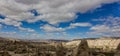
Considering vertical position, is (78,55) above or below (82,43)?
below

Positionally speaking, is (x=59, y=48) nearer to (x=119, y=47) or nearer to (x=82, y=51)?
(x=82, y=51)

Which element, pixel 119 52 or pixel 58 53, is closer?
pixel 119 52

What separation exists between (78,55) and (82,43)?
73.5 inches

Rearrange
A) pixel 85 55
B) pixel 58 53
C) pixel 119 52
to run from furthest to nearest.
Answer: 1. pixel 58 53
2. pixel 119 52
3. pixel 85 55

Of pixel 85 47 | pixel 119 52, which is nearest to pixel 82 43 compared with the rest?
pixel 85 47

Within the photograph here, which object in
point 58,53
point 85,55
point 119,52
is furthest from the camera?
point 58,53

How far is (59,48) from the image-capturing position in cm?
3053

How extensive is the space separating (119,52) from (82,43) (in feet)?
18.1

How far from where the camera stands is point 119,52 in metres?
25.7

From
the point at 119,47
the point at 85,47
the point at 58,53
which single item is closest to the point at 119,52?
the point at 119,47

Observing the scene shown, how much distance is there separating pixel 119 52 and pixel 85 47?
5128 millimetres

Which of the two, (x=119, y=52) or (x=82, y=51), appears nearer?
(x=82, y=51)

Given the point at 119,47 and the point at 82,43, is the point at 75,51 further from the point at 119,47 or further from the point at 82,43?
the point at 119,47

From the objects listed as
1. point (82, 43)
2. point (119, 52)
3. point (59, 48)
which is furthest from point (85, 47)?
point (59, 48)
